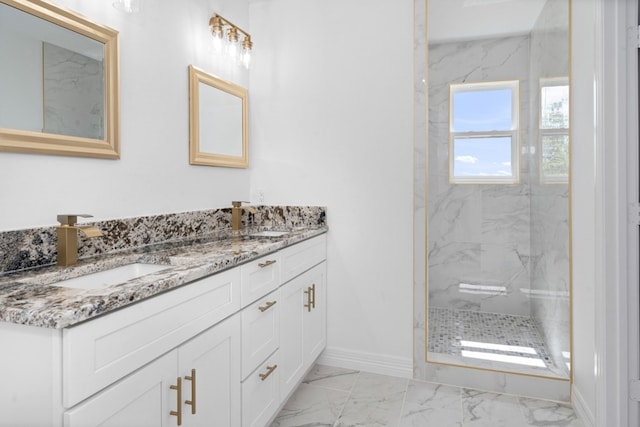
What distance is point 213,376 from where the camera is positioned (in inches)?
52.7

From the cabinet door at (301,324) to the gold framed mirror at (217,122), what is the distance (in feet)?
2.93

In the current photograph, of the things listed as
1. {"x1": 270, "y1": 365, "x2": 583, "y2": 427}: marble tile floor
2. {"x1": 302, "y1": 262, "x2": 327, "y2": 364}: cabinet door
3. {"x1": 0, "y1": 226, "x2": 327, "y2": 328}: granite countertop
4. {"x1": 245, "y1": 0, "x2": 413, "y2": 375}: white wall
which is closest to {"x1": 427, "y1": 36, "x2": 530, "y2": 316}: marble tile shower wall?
{"x1": 245, "y1": 0, "x2": 413, "y2": 375}: white wall

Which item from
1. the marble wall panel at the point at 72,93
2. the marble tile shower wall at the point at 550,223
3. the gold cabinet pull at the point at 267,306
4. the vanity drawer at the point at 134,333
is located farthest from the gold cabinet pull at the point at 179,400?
the marble tile shower wall at the point at 550,223

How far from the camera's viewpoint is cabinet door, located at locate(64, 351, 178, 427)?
2.90 ft

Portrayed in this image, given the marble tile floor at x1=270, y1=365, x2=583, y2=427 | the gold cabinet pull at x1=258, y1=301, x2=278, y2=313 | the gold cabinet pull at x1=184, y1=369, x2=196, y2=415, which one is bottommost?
the marble tile floor at x1=270, y1=365, x2=583, y2=427

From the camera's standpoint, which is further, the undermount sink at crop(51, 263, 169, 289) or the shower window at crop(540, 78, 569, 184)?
the shower window at crop(540, 78, 569, 184)

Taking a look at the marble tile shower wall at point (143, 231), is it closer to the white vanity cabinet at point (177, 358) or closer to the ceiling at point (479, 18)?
the white vanity cabinet at point (177, 358)

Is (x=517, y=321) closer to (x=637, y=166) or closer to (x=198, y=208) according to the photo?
(x=637, y=166)

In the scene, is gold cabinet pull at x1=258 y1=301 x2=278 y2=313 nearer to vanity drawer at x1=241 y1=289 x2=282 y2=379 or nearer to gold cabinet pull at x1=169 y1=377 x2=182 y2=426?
vanity drawer at x1=241 y1=289 x2=282 y2=379

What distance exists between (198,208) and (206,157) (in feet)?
0.99

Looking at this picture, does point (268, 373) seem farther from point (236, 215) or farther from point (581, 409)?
point (581, 409)

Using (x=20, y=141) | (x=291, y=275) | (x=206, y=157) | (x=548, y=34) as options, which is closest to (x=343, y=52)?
(x=206, y=157)

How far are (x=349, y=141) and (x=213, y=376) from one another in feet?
5.49

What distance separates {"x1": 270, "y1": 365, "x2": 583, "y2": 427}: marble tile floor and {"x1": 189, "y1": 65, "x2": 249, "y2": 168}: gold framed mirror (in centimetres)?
148
